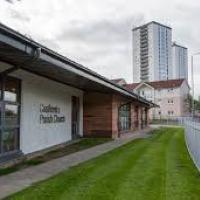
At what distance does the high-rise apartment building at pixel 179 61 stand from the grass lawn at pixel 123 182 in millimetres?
91880

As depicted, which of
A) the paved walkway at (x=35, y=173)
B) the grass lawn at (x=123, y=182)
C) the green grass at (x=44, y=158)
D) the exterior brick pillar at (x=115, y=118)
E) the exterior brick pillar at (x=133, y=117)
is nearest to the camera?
the grass lawn at (x=123, y=182)

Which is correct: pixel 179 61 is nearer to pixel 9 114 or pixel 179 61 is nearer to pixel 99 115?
pixel 99 115

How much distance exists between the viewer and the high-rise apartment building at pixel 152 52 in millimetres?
119000

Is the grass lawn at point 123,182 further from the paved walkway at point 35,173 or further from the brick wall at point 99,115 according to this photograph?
the brick wall at point 99,115

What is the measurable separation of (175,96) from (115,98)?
62452 mm

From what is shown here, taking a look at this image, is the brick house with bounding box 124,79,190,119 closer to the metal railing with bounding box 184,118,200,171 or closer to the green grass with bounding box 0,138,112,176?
the green grass with bounding box 0,138,112,176

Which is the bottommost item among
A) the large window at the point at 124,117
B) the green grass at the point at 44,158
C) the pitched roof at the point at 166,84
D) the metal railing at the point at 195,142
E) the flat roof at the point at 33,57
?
the green grass at the point at 44,158

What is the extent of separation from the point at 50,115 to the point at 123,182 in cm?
865

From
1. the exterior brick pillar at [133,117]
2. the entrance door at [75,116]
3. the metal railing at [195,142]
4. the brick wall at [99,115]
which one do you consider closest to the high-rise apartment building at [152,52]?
the exterior brick pillar at [133,117]

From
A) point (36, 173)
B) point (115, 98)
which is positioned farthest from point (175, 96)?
point (36, 173)

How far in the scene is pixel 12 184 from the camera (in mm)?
8617

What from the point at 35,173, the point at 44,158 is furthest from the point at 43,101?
the point at 35,173

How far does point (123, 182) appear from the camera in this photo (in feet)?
28.7

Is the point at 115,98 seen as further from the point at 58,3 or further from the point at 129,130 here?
the point at 58,3
